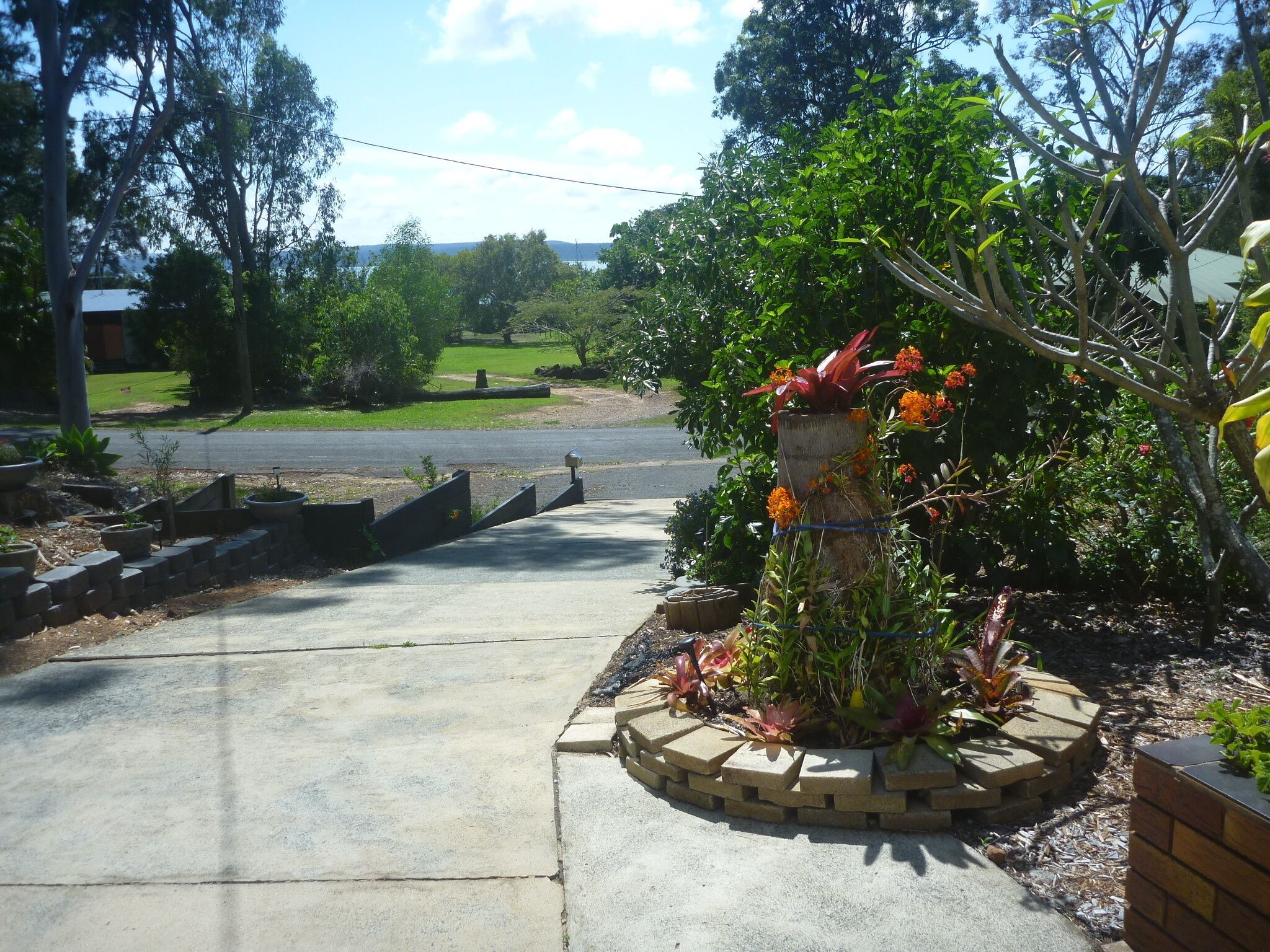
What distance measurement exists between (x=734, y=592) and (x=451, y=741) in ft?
6.27

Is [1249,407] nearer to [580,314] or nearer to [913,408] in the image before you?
[913,408]

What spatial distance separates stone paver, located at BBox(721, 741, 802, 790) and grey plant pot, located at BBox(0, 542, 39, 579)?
5.00 m

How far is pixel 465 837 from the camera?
3205 millimetres

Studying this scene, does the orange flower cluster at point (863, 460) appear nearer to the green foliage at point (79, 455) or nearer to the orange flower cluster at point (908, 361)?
the orange flower cluster at point (908, 361)

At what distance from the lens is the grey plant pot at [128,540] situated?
→ 7512 mm

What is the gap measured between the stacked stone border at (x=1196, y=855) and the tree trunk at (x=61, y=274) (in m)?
15.7

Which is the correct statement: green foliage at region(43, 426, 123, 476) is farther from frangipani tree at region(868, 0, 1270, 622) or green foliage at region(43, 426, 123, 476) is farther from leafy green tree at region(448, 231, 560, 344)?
leafy green tree at region(448, 231, 560, 344)

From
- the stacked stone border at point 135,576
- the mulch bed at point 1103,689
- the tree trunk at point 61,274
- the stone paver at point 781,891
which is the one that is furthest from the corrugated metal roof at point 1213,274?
the stone paver at point 781,891

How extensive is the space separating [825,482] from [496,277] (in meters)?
69.8

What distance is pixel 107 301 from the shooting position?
1758 inches

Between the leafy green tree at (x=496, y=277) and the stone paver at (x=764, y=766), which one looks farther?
the leafy green tree at (x=496, y=277)

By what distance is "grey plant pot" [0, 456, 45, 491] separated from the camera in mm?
8453

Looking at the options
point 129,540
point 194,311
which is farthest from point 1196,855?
point 194,311

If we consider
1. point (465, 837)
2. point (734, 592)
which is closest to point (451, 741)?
point (465, 837)
